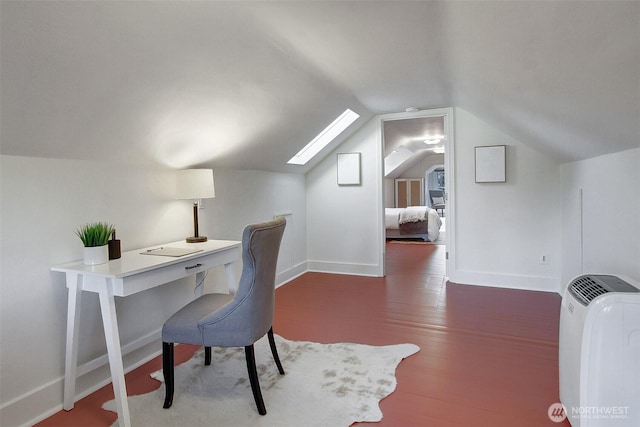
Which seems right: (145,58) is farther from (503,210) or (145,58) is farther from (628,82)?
(503,210)

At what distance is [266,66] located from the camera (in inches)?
91.4

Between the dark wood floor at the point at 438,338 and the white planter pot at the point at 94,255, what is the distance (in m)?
0.80

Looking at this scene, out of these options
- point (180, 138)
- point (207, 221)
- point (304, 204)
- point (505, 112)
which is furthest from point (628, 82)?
point (304, 204)

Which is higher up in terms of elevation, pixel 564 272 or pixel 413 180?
pixel 413 180

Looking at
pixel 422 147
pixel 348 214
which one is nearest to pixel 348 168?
pixel 348 214

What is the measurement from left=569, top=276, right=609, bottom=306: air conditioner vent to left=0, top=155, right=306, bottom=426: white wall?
2582 millimetres

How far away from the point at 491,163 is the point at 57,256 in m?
4.04

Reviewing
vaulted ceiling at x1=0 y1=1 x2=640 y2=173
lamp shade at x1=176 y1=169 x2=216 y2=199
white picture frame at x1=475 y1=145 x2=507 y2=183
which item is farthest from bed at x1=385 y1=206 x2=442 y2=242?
lamp shade at x1=176 y1=169 x2=216 y2=199

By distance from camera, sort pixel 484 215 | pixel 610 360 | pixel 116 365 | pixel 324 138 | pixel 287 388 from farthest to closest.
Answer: pixel 324 138 < pixel 484 215 < pixel 287 388 < pixel 116 365 < pixel 610 360

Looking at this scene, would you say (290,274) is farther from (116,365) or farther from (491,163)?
(116,365)

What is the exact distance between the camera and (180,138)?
250 cm

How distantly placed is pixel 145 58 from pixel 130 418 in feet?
5.95

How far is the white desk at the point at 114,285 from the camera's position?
1707 millimetres

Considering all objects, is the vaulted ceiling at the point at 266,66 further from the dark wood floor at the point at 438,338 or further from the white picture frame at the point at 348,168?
the white picture frame at the point at 348,168
